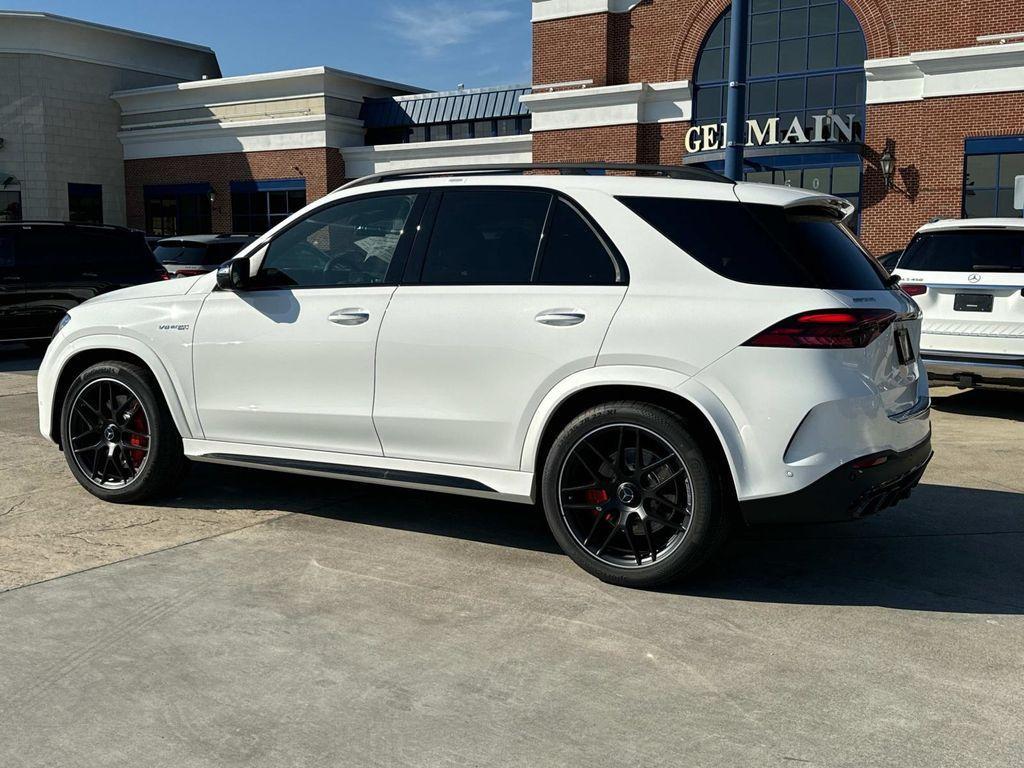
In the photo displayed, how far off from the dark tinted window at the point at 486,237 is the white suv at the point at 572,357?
11mm

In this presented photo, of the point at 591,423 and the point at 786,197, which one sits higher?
the point at 786,197

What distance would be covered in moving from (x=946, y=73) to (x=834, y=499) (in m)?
23.1

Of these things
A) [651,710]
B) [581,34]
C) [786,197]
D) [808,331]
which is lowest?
[651,710]

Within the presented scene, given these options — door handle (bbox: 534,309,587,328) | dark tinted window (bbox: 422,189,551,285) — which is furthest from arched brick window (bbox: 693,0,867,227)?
door handle (bbox: 534,309,587,328)

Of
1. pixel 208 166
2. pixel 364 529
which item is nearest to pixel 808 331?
pixel 364 529

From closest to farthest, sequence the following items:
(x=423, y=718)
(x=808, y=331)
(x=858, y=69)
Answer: (x=423, y=718)
(x=808, y=331)
(x=858, y=69)

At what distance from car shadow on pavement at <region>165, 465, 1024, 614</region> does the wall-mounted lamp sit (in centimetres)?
2057

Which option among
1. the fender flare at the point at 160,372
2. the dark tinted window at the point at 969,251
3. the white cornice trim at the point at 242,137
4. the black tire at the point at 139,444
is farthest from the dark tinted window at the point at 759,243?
the white cornice trim at the point at 242,137

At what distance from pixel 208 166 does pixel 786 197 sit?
37.1 metres

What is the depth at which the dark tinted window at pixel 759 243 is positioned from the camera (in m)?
4.25

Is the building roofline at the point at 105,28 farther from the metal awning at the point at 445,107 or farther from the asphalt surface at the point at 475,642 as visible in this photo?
the asphalt surface at the point at 475,642

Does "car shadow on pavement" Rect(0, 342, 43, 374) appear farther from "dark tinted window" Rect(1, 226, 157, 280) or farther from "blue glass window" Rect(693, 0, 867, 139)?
"blue glass window" Rect(693, 0, 867, 139)

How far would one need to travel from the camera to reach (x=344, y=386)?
5.07 metres

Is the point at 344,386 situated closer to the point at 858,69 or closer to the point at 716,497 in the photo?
the point at 716,497
